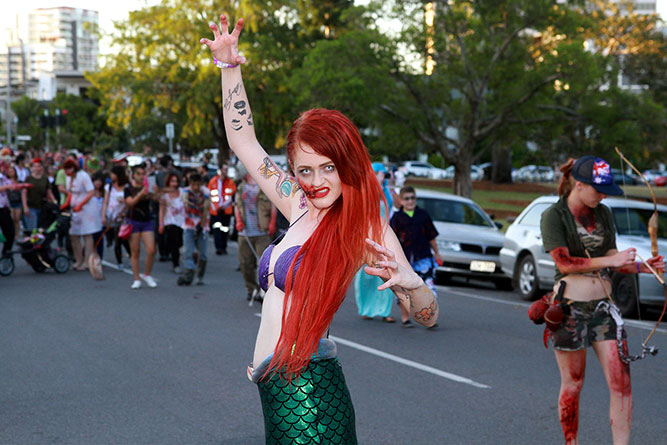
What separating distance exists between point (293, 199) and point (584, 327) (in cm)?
236

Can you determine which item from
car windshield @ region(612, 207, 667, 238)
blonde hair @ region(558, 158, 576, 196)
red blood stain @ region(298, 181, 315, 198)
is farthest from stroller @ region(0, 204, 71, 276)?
red blood stain @ region(298, 181, 315, 198)

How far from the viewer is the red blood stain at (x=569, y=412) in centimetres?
511

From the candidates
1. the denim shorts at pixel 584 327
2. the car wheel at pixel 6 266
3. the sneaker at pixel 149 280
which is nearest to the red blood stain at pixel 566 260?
the denim shorts at pixel 584 327

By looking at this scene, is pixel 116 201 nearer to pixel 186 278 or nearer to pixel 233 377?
pixel 186 278

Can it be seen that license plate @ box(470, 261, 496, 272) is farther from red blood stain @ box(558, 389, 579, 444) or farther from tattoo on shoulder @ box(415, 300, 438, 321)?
tattoo on shoulder @ box(415, 300, 438, 321)

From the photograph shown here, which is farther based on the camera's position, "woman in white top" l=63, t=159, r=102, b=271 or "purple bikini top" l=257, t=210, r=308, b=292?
"woman in white top" l=63, t=159, r=102, b=271

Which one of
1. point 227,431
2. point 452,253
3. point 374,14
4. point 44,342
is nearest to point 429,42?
point 374,14

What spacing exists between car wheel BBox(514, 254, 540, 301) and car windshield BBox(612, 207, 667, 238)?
5.13ft

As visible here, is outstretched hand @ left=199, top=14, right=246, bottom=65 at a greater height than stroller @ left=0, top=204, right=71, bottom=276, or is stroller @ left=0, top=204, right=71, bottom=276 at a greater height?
outstretched hand @ left=199, top=14, right=246, bottom=65

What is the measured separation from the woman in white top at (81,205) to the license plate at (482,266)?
6388 millimetres

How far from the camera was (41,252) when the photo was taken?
50.3 feet

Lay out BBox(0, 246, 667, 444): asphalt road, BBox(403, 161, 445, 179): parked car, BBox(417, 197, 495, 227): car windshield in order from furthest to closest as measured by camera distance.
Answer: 1. BBox(403, 161, 445, 179): parked car
2. BBox(417, 197, 495, 227): car windshield
3. BBox(0, 246, 667, 444): asphalt road

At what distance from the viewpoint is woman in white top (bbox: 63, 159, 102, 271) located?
15492mm

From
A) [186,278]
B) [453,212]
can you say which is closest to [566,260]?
[186,278]
